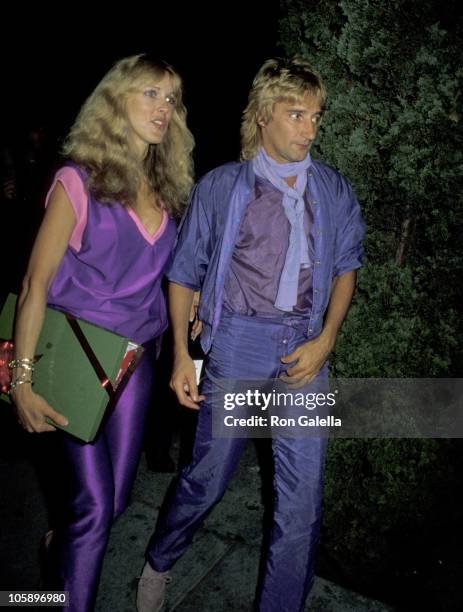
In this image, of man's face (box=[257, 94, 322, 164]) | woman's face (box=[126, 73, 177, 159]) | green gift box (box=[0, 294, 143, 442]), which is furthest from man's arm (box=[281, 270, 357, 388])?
woman's face (box=[126, 73, 177, 159])

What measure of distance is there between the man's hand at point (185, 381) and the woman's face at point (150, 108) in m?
1.02

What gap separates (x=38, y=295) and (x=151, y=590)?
1547 millimetres

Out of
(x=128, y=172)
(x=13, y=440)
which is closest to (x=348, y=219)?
(x=128, y=172)

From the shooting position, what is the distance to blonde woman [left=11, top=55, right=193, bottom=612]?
2.00m

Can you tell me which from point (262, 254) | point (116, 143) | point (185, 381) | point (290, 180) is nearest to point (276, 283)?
point (262, 254)

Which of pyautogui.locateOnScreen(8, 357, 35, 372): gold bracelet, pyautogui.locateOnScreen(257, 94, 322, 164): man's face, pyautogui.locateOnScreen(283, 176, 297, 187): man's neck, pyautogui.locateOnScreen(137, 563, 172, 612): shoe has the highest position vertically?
pyautogui.locateOnScreen(257, 94, 322, 164): man's face

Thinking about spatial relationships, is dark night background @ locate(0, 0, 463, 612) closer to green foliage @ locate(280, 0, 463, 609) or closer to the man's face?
green foliage @ locate(280, 0, 463, 609)

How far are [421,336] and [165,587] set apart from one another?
178 centimetres

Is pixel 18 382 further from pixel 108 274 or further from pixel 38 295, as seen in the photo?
pixel 108 274

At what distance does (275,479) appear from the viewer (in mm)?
2332

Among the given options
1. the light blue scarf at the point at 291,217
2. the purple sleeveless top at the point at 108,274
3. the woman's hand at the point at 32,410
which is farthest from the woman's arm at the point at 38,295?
the light blue scarf at the point at 291,217

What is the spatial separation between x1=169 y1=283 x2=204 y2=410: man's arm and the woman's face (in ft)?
2.30

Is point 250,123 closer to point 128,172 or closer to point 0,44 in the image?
point 128,172

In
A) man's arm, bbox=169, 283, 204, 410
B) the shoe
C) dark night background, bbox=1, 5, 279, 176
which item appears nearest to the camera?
man's arm, bbox=169, 283, 204, 410
